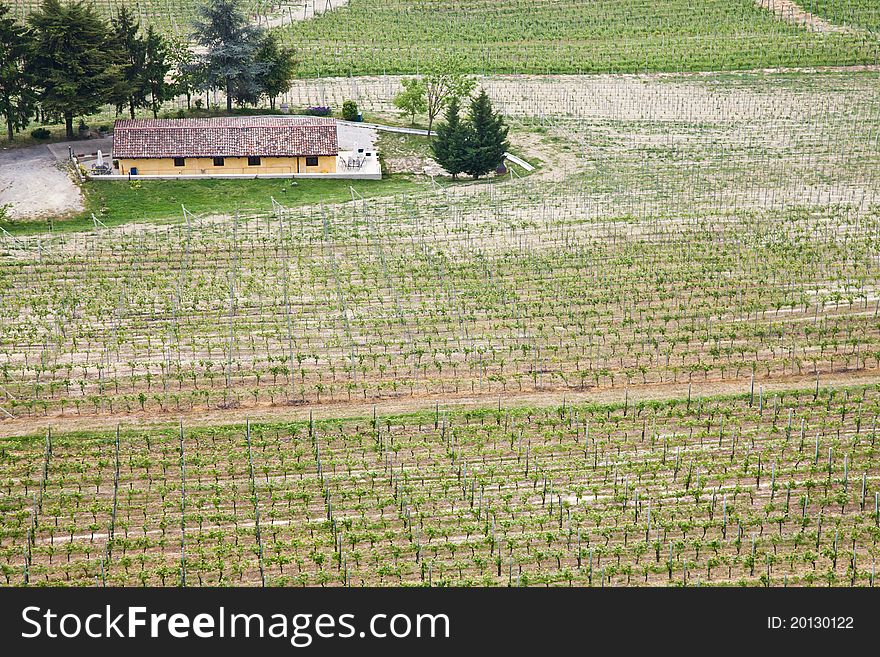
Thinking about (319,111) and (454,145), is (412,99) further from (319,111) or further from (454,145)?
(454,145)

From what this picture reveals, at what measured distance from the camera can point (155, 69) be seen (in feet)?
217

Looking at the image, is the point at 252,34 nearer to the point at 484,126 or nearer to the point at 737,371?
the point at 484,126

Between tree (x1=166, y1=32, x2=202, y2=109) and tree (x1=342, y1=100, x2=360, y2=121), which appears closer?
tree (x1=166, y1=32, x2=202, y2=109)

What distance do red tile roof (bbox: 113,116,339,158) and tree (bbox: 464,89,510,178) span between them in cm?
662

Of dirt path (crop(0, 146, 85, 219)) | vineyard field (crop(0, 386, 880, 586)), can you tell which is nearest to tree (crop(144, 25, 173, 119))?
dirt path (crop(0, 146, 85, 219))

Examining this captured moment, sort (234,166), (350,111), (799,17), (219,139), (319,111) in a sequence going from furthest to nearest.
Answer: (799,17)
(319,111)
(350,111)
(219,139)
(234,166)

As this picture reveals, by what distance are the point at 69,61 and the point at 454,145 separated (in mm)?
18987

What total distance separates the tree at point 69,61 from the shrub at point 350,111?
12645mm

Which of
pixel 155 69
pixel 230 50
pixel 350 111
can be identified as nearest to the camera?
pixel 155 69

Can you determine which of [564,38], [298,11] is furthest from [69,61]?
[564,38]

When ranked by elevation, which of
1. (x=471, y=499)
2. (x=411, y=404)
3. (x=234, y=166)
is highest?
(x=234, y=166)

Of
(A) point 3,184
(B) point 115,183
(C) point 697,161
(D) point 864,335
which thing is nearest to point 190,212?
(B) point 115,183

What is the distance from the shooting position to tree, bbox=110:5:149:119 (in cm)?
6319

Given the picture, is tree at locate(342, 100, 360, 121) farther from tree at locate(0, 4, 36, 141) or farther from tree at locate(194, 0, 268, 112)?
tree at locate(0, 4, 36, 141)
